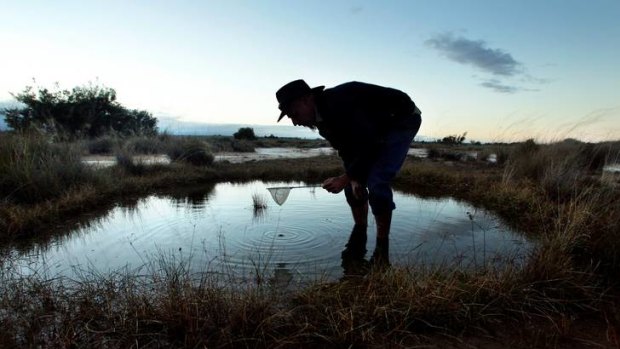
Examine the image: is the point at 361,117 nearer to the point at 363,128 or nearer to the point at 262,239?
the point at 363,128

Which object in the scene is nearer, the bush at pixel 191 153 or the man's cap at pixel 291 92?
the man's cap at pixel 291 92

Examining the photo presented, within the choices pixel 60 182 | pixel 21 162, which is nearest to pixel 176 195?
pixel 60 182

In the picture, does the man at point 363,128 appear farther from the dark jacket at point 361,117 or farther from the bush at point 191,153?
the bush at point 191,153

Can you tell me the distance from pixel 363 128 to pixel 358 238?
1.53 metres

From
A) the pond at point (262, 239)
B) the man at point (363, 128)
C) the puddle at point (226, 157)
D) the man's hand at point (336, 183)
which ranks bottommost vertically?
the pond at point (262, 239)

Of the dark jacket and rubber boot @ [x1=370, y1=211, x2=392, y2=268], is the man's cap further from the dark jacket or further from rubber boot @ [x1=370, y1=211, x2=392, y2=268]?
rubber boot @ [x1=370, y1=211, x2=392, y2=268]

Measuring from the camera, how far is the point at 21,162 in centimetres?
637

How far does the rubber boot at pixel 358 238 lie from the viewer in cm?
411

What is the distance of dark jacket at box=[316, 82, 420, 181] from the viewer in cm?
366

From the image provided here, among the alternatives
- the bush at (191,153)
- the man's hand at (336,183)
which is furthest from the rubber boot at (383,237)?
the bush at (191,153)

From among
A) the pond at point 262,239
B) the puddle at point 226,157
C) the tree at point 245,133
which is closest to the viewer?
the pond at point 262,239

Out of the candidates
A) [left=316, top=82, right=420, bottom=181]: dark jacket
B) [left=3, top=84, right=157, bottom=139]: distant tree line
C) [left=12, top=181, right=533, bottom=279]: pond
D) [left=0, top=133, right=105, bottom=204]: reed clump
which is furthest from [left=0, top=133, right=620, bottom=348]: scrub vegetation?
[left=3, top=84, right=157, bottom=139]: distant tree line

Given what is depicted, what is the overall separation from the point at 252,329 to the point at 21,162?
5.94 meters

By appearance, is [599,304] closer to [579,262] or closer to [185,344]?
[579,262]
